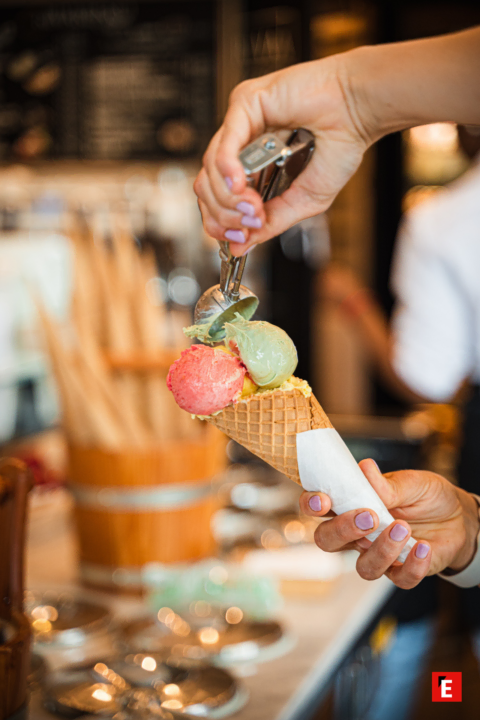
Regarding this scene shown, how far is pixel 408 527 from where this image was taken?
79 centimetres

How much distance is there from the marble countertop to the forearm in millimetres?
776

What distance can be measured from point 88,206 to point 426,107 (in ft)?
11.1

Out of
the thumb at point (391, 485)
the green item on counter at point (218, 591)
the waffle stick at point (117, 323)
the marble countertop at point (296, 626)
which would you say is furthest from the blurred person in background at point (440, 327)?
the thumb at point (391, 485)

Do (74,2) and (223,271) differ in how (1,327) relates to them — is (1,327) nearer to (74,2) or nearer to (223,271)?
(223,271)

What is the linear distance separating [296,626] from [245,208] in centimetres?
75

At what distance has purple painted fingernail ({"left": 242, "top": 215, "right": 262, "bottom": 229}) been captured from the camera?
89 cm

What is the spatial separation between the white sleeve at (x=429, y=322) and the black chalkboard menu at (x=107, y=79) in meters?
2.30

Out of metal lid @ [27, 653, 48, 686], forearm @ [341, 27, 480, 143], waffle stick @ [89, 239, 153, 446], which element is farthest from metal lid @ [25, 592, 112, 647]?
forearm @ [341, 27, 480, 143]

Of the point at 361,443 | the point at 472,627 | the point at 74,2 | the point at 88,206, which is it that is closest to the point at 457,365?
the point at 361,443

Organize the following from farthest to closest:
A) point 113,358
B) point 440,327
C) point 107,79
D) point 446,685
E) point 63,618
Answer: point 107,79
point 440,327
point 113,358
point 63,618
point 446,685

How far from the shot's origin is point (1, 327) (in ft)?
8.29

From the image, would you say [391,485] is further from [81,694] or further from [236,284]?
[81,694]

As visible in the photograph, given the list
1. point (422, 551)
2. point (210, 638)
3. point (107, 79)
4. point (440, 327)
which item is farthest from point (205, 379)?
point (107, 79)

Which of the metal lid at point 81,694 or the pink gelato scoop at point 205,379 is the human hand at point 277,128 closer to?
the pink gelato scoop at point 205,379
